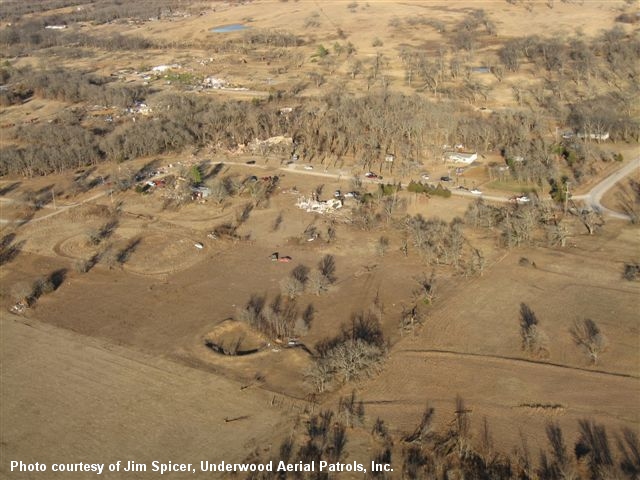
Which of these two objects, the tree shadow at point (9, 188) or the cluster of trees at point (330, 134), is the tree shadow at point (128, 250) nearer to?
the tree shadow at point (9, 188)

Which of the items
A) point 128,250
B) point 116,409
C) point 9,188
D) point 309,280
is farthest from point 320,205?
point 9,188

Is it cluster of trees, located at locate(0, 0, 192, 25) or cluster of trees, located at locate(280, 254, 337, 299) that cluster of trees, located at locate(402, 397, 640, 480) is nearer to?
cluster of trees, located at locate(280, 254, 337, 299)

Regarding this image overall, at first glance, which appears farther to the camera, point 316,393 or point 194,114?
point 194,114

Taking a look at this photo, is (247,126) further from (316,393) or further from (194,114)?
(316,393)

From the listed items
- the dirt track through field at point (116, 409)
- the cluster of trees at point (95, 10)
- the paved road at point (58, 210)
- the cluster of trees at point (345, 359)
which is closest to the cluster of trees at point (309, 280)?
the cluster of trees at point (345, 359)

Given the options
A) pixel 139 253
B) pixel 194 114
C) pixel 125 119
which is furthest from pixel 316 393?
pixel 125 119

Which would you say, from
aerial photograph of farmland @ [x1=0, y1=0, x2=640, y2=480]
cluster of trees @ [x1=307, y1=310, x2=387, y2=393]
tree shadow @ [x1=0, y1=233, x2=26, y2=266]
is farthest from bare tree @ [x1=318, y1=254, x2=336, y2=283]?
tree shadow @ [x1=0, y1=233, x2=26, y2=266]

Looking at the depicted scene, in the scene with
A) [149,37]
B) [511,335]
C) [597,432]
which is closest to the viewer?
[597,432]
